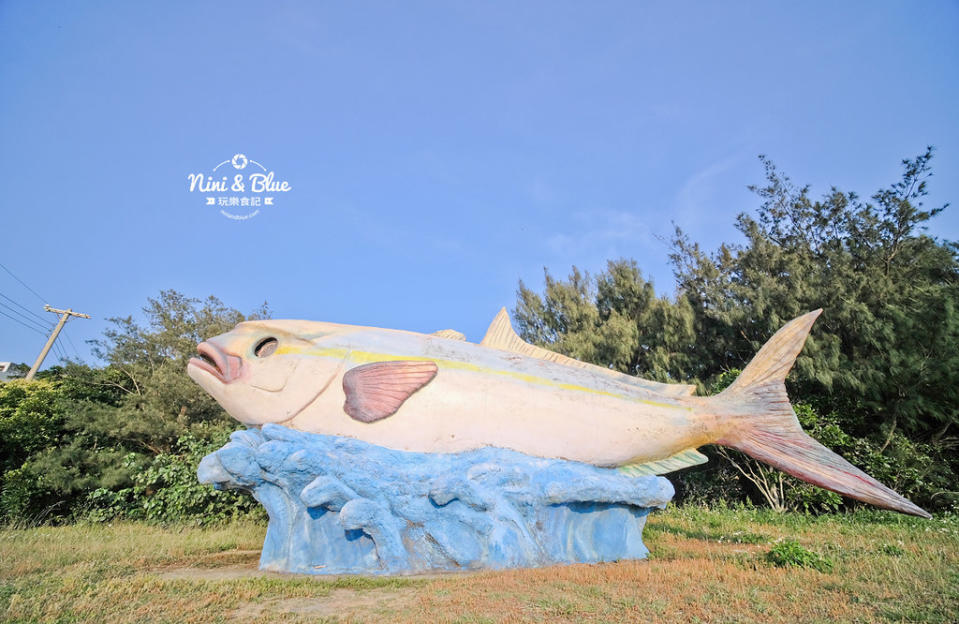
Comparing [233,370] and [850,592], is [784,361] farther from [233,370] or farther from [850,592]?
[233,370]

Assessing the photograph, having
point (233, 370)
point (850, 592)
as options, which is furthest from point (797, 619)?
point (233, 370)

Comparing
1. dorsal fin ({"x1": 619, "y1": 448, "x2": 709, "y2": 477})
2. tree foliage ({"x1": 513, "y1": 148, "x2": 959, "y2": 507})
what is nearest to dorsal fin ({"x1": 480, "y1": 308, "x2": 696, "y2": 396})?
dorsal fin ({"x1": 619, "y1": 448, "x2": 709, "y2": 477})

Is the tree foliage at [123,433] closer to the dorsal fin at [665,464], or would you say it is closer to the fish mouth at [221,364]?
the fish mouth at [221,364]

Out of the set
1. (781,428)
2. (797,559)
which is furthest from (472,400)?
(797,559)

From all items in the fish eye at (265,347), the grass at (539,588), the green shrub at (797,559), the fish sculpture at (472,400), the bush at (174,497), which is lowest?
the grass at (539,588)

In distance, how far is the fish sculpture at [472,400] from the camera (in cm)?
529

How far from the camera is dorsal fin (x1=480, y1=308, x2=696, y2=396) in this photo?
5992mm

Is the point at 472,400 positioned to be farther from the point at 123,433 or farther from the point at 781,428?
the point at 123,433

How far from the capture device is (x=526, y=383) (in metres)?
5.59

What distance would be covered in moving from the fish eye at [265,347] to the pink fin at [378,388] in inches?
39.0

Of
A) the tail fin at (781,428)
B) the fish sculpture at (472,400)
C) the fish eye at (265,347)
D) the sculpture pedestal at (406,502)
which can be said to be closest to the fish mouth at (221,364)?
the fish sculpture at (472,400)

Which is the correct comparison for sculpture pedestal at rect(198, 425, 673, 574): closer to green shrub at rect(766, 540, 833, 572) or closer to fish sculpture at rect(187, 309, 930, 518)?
fish sculpture at rect(187, 309, 930, 518)

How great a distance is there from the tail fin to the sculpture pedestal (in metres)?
1.25

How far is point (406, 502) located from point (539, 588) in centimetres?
150
